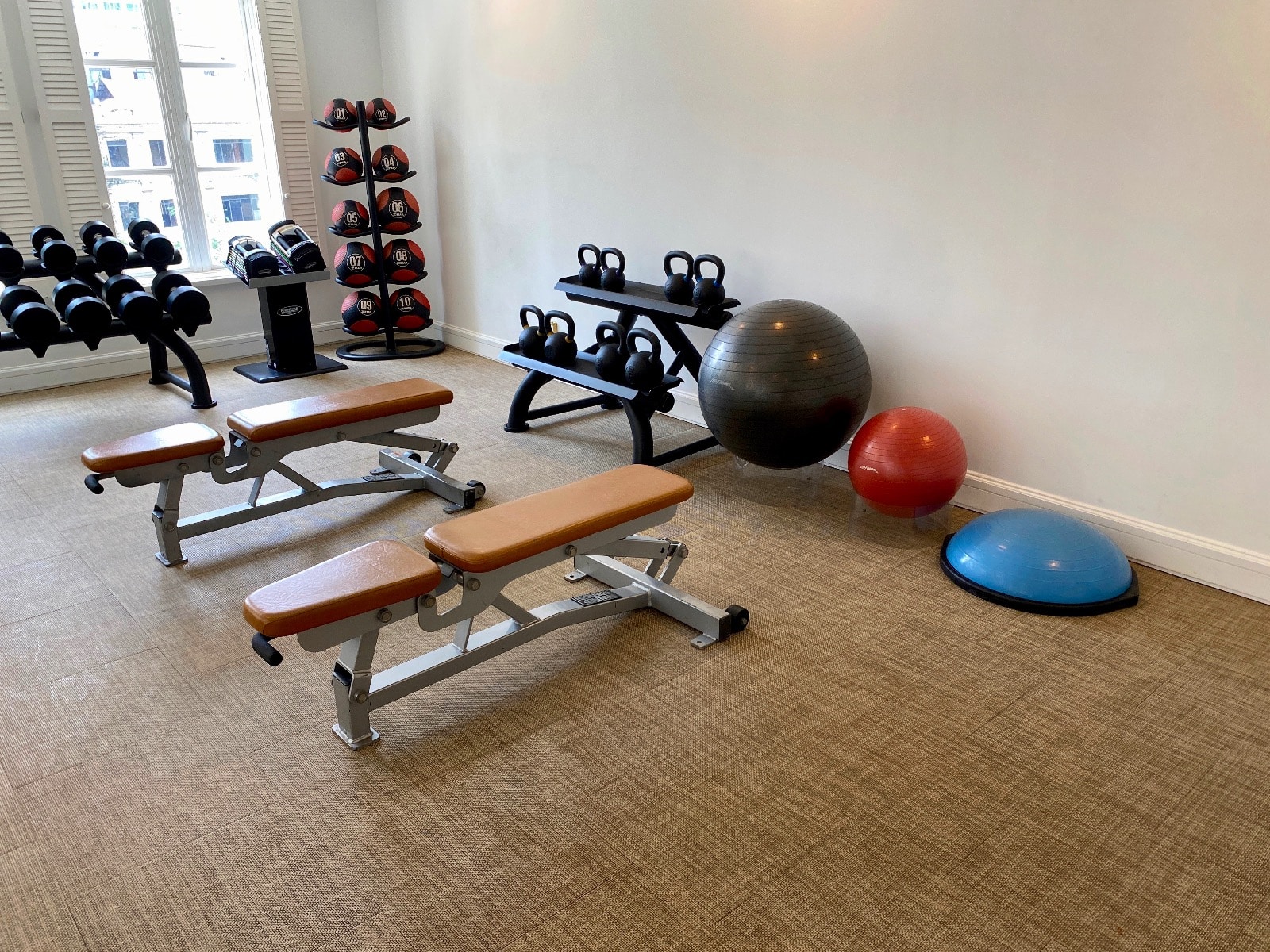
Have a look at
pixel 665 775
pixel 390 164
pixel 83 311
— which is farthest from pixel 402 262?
pixel 665 775

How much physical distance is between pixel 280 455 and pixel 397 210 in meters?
2.47

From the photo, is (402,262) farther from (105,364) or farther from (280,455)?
(280,455)

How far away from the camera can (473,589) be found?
2.10 m

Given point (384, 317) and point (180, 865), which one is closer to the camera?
point (180, 865)

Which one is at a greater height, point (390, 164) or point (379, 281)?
point (390, 164)

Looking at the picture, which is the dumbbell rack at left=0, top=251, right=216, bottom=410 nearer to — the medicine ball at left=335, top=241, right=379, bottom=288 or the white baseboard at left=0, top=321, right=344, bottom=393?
the white baseboard at left=0, top=321, right=344, bottom=393

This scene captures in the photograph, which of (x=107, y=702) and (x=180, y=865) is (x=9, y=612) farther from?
(x=180, y=865)

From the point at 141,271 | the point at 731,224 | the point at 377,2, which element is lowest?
the point at 141,271

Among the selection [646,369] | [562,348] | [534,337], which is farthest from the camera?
[534,337]

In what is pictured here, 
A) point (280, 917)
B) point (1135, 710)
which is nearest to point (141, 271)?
point (280, 917)

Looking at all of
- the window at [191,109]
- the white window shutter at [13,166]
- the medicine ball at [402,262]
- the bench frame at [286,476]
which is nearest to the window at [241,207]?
the window at [191,109]

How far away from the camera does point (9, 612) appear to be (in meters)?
2.58

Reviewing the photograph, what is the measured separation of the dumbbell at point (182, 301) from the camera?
409 cm

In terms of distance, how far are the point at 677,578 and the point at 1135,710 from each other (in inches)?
48.2
